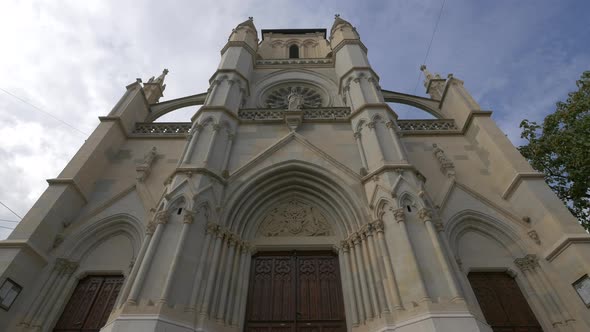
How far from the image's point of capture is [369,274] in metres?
6.40

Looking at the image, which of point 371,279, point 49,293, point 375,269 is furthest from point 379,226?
point 49,293

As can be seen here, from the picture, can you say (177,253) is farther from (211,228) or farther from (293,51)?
(293,51)

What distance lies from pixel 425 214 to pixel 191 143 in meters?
6.23

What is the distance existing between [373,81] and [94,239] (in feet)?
33.2

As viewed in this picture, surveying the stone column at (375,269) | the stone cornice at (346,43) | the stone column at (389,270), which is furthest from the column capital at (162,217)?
the stone cornice at (346,43)

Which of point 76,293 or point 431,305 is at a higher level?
point 76,293

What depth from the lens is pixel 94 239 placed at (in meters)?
7.90

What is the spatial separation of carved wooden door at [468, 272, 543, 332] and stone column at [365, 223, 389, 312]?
269cm

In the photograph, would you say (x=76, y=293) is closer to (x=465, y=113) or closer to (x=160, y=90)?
(x=160, y=90)

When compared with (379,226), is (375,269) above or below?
below

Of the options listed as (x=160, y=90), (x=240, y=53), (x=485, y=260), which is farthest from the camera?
(x=160, y=90)

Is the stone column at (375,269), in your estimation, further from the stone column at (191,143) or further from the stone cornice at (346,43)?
the stone cornice at (346,43)

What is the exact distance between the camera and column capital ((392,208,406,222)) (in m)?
6.34

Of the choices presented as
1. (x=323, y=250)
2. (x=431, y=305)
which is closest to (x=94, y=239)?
(x=323, y=250)
